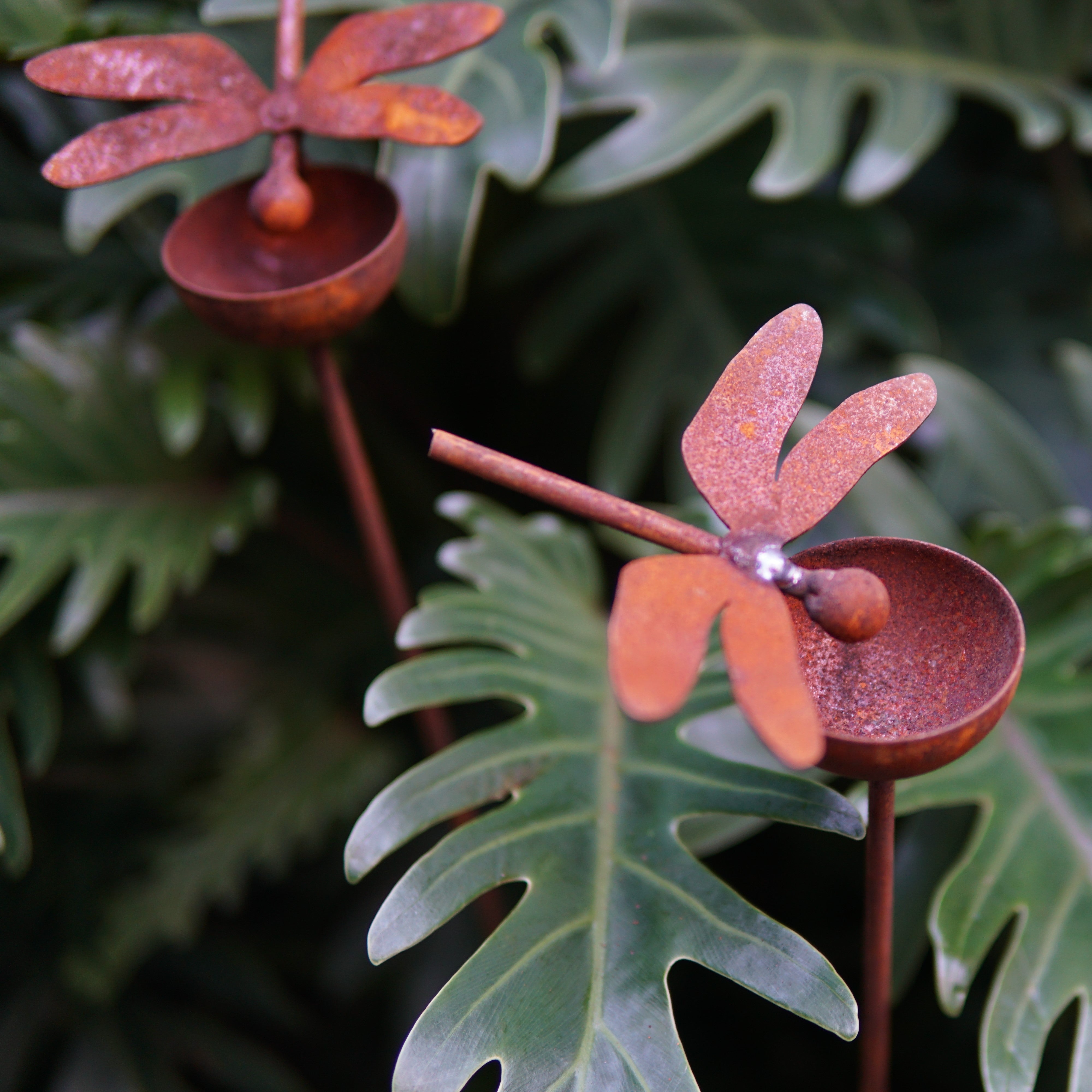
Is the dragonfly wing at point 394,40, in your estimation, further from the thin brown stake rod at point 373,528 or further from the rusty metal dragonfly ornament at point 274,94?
the thin brown stake rod at point 373,528

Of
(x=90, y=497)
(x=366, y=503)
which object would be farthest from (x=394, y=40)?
(x=90, y=497)

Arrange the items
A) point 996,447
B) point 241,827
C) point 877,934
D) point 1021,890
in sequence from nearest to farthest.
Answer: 1. point 877,934
2. point 1021,890
3. point 996,447
4. point 241,827

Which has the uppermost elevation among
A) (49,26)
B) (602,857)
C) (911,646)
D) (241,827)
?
(49,26)

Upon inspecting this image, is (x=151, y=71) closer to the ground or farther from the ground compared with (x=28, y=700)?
farther from the ground

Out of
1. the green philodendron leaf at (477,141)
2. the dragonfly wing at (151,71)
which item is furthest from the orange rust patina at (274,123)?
the green philodendron leaf at (477,141)

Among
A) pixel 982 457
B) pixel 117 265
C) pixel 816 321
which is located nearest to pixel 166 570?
pixel 117 265

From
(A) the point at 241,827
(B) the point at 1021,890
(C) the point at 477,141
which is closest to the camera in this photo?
(B) the point at 1021,890

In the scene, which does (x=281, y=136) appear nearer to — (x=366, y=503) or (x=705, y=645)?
(x=366, y=503)

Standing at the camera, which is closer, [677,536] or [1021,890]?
[677,536]
